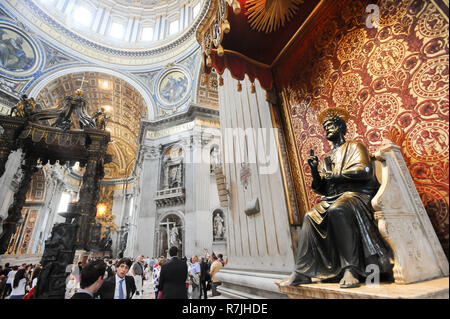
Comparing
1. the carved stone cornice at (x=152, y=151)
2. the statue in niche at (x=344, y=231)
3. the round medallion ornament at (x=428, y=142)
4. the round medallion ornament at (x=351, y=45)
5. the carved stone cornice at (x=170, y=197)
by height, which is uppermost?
the carved stone cornice at (x=152, y=151)

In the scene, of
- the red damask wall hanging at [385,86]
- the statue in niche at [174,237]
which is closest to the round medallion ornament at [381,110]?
the red damask wall hanging at [385,86]

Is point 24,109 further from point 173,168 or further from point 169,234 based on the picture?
point 169,234

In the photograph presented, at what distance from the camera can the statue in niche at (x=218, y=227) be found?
36.2ft

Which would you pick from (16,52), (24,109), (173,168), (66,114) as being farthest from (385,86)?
(16,52)

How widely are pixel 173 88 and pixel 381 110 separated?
15265 millimetres

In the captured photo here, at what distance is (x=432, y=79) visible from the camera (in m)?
1.64

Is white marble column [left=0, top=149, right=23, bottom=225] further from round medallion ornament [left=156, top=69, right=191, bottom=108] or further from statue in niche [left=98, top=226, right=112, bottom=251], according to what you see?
statue in niche [left=98, top=226, right=112, bottom=251]

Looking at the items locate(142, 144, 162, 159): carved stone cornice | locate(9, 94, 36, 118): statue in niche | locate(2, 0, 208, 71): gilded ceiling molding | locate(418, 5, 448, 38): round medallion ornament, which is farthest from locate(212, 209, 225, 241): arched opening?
locate(2, 0, 208, 71): gilded ceiling molding

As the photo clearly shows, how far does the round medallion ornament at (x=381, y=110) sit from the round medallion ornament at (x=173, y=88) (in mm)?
13735

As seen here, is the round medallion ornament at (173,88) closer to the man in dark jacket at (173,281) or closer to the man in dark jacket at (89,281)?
the man in dark jacket at (173,281)

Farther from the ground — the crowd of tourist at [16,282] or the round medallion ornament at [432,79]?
the round medallion ornament at [432,79]

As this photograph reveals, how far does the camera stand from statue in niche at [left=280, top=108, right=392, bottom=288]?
135cm

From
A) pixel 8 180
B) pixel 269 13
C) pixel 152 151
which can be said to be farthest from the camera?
pixel 152 151

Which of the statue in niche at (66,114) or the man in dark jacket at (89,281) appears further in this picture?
the statue in niche at (66,114)
